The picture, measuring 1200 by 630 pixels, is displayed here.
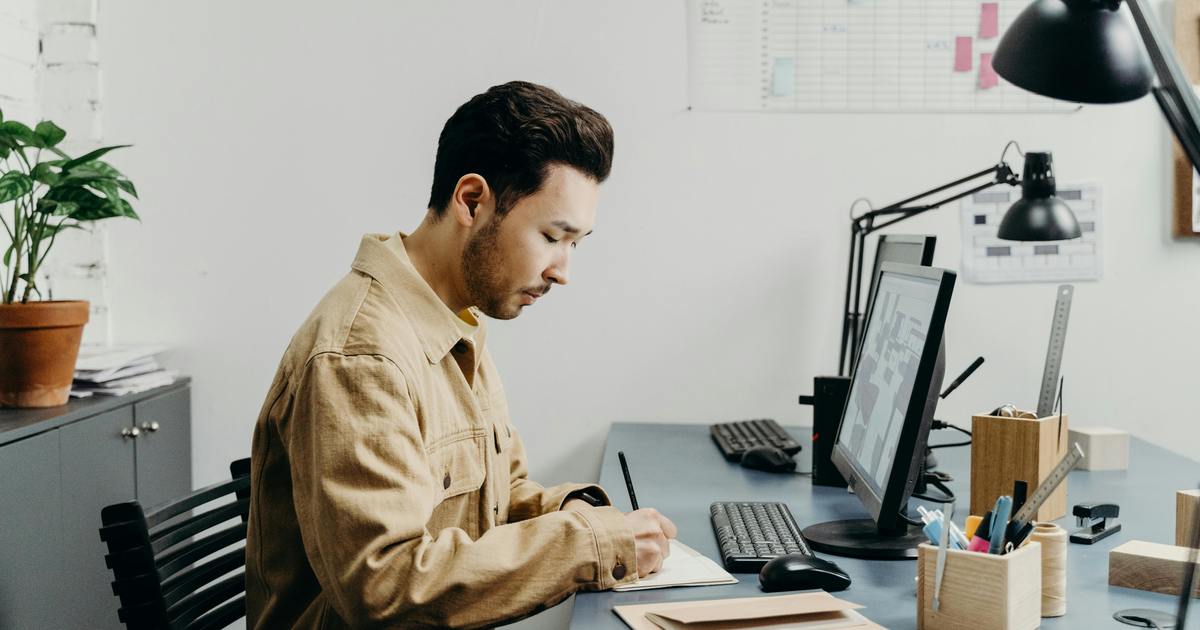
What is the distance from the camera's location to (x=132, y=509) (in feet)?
3.91

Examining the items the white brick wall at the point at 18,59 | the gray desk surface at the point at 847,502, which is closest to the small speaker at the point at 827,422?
the gray desk surface at the point at 847,502

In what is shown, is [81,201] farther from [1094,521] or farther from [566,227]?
[1094,521]

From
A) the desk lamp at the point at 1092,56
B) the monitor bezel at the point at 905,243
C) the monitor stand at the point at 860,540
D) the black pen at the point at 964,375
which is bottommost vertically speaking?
the monitor stand at the point at 860,540

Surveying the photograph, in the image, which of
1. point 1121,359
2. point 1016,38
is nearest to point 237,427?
point 1016,38

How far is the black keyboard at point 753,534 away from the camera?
133 cm

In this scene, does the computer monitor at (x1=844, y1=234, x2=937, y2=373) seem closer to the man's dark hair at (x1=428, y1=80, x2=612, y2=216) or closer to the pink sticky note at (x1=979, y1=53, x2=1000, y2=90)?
the pink sticky note at (x1=979, y1=53, x2=1000, y2=90)

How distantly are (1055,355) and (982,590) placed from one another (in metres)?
0.80

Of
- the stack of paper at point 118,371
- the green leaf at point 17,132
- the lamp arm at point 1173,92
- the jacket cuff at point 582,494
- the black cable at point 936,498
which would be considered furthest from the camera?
the stack of paper at point 118,371

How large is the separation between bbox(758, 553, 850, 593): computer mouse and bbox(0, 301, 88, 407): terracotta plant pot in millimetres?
1472

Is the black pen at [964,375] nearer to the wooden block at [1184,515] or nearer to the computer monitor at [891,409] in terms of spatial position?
the computer monitor at [891,409]

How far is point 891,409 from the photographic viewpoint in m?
1.34

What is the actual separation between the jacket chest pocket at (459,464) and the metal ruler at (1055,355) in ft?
3.09

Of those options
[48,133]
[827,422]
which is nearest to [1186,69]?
[827,422]

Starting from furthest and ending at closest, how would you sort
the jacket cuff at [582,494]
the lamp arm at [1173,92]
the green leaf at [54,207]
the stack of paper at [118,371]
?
→ the stack of paper at [118,371]
the green leaf at [54,207]
the jacket cuff at [582,494]
the lamp arm at [1173,92]
